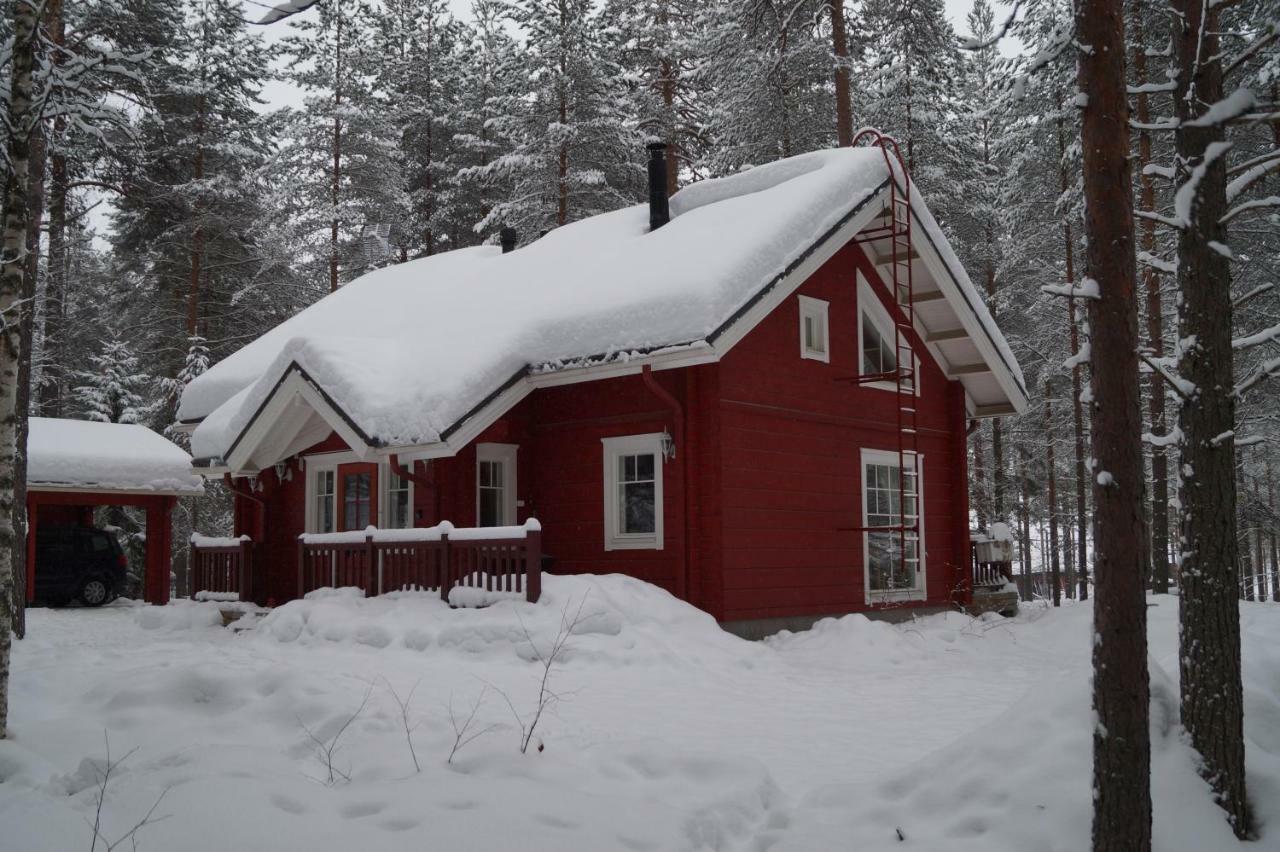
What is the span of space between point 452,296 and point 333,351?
12.1ft

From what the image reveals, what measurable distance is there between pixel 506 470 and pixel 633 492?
6.39 feet

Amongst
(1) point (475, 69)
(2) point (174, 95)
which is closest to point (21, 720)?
(2) point (174, 95)

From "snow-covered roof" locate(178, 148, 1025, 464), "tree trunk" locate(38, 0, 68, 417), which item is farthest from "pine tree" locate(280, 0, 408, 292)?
"snow-covered roof" locate(178, 148, 1025, 464)

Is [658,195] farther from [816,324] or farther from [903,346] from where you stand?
[903,346]

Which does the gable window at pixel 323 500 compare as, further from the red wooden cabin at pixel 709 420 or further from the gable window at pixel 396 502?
the gable window at pixel 396 502

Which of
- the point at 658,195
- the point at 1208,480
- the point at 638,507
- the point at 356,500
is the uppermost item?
the point at 658,195

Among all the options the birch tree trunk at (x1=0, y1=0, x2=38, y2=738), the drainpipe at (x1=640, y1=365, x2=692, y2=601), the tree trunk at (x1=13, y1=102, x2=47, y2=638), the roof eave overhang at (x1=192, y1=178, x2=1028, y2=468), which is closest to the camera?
the birch tree trunk at (x1=0, y1=0, x2=38, y2=738)

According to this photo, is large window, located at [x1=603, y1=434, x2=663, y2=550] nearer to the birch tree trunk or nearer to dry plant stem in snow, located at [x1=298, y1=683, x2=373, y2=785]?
dry plant stem in snow, located at [x1=298, y1=683, x2=373, y2=785]

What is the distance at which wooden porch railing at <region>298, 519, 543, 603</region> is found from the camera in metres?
11.6

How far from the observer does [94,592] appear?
22.2 m

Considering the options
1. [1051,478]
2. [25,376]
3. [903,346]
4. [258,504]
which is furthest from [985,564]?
[25,376]

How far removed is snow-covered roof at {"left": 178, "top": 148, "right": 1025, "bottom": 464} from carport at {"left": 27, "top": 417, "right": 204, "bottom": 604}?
446 cm

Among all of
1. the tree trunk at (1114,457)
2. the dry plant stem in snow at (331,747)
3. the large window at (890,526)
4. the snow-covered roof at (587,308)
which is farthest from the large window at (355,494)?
the tree trunk at (1114,457)

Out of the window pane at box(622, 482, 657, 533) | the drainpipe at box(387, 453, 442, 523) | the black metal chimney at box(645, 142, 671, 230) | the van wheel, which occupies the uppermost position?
the black metal chimney at box(645, 142, 671, 230)
